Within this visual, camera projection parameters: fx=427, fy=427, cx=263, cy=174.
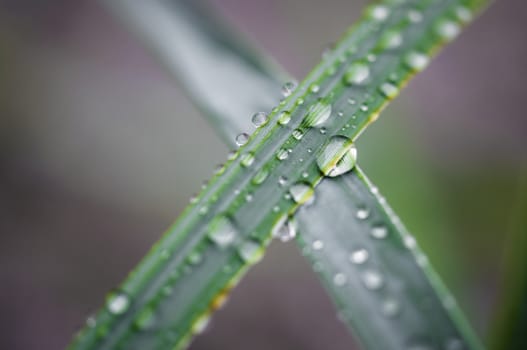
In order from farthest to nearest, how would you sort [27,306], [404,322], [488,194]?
[27,306] < [488,194] < [404,322]

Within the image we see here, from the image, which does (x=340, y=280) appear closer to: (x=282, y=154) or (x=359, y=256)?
(x=359, y=256)

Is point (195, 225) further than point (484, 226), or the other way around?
point (484, 226)

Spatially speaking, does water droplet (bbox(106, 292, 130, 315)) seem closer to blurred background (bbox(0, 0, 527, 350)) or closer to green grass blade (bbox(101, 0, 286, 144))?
green grass blade (bbox(101, 0, 286, 144))

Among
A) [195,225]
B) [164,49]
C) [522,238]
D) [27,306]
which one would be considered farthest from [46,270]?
[522,238]

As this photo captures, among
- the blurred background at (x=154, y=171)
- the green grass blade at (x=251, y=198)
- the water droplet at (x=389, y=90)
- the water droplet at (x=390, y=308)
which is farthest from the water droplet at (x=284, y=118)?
the blurred background at (x=154, y=171)

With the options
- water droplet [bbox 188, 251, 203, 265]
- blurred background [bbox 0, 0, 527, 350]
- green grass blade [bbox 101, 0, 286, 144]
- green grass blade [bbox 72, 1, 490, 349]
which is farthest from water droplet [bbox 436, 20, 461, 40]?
blurred background [bbox 0, 0, 527, 350]

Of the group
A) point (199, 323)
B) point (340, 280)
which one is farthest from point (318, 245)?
point (199, 323)

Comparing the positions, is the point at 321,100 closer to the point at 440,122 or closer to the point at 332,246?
the point at 332,246

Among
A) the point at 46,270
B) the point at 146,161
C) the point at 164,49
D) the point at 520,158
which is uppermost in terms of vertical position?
the point at 520,158
